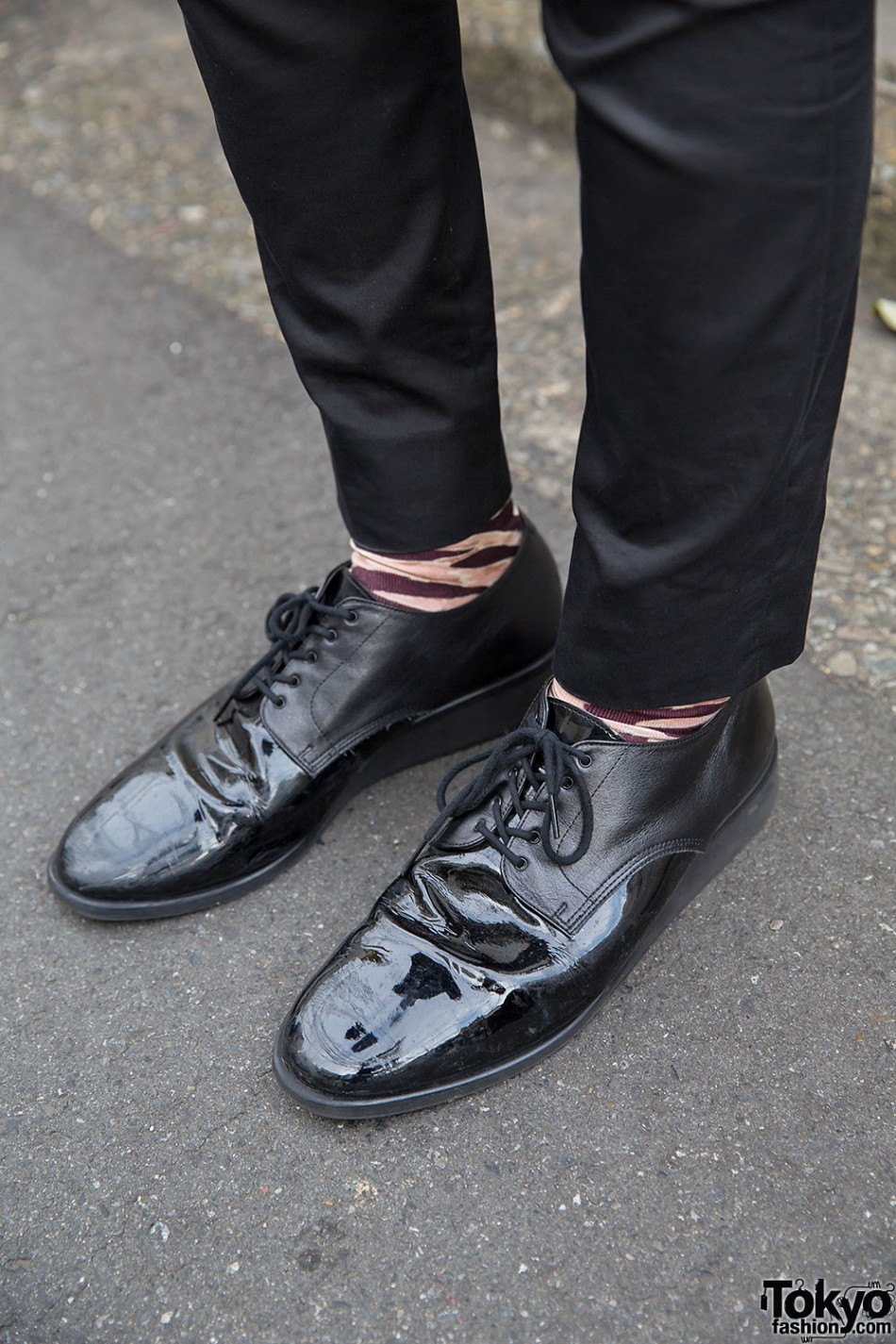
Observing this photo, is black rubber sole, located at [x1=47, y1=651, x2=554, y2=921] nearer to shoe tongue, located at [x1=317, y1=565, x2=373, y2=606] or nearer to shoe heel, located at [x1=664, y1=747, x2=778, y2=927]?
shoe tongue, located at [x1=317, y1=565, x2=373, y2=606]

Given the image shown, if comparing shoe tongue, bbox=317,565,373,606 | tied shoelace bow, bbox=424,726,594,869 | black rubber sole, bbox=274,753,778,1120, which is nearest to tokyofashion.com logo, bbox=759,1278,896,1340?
black rubber sole, bbox=274,753,778,1120

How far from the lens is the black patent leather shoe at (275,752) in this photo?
1.14 meters

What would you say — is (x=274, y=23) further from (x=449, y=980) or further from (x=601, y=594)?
(x=449, y=980)

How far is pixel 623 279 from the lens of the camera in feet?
2.54

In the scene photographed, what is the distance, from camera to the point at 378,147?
3.05ft

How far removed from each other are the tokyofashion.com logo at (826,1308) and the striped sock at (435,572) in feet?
2.19

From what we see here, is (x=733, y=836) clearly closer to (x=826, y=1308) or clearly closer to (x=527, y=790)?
(x=527, y=790)

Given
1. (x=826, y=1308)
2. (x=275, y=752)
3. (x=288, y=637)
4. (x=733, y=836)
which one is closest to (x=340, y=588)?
(x=288, y=637)

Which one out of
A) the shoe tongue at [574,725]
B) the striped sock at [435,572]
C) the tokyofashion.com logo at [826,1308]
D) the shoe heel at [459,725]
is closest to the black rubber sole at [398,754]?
the shoe heel at [459,725]

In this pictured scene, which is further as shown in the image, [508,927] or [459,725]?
[459,725]

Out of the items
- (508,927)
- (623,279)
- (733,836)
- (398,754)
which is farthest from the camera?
(398,754)

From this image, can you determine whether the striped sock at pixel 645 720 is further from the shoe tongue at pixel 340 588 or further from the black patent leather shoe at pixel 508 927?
the shoe tongue at pixel 340 588

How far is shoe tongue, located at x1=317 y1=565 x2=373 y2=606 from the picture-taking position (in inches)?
45.8

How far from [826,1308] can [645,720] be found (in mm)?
468
